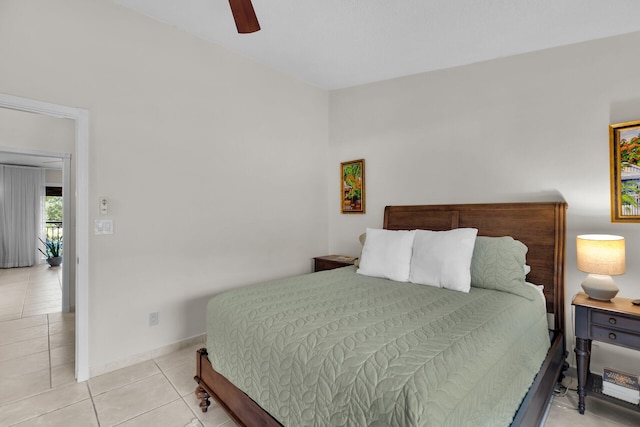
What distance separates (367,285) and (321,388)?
3.93ft

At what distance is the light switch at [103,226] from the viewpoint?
2320 mm

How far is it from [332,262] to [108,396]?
2251 mm

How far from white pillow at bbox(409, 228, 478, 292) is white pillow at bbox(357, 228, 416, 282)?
7cm

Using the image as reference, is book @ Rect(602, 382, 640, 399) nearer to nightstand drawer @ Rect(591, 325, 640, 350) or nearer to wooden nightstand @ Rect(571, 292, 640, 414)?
wooden nightstand @ Rect(571, 292, 640, 414)

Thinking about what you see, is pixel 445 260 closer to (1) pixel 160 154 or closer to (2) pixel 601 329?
(2) pixel 601 329

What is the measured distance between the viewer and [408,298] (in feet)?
6.33

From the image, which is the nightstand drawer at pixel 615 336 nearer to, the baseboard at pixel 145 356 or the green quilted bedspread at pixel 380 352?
the green quilted bedspread at pixel 380 352

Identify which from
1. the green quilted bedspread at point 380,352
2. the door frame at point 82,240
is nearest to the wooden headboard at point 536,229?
the green quilted bedspread at point 380,352

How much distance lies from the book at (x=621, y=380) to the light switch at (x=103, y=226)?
3583 mm

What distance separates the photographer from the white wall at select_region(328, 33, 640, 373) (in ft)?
7.21

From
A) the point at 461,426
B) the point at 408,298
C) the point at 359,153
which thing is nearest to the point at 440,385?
the point at 461,426

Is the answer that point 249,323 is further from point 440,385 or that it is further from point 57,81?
point 57,81

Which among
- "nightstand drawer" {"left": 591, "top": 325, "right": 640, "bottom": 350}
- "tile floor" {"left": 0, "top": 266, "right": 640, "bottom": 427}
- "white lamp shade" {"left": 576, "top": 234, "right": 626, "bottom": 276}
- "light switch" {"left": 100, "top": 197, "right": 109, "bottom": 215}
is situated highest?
"light switch" {"left": 100, "top": 197, "right": 109, "bottom": 215}

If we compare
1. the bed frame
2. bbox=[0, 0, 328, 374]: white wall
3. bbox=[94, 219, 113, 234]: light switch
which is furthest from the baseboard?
bbox=[94, 219, 113, 234]: light switch
